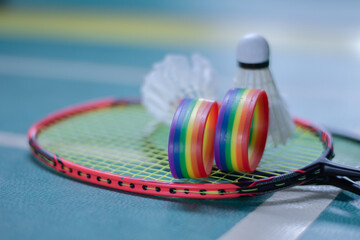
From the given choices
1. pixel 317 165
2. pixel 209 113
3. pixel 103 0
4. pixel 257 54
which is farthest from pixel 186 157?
pixel 103 0

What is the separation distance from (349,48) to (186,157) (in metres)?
2.50

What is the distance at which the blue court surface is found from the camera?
1.45 metres

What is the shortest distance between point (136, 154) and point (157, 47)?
200cm

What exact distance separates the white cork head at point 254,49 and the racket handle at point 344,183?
19.7 inches

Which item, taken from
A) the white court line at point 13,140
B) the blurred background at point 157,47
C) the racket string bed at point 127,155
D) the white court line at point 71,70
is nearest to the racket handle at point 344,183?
the racket string bed at point 127,155

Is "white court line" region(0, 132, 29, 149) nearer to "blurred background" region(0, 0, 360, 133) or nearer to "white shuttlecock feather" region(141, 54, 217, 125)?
"blurred background" region(0, 0, 360, 133)

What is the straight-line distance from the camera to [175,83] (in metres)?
2.10

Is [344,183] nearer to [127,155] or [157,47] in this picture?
[127,155]

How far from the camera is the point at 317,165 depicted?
60.7 inches

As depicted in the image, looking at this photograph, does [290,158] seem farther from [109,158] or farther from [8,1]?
[8,1]

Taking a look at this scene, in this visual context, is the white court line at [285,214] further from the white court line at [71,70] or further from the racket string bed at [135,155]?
the white court line at [71,70]

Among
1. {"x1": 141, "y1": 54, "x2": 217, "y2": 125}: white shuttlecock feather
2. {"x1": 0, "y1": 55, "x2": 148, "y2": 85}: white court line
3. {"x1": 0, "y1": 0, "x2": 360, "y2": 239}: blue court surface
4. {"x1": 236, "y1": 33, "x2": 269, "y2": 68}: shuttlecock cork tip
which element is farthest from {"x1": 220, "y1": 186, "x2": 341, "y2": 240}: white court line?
{"x1": 0, "y1": 55, "x2": 148, "y2": 85}: white court line

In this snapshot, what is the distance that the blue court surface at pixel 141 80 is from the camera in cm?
145

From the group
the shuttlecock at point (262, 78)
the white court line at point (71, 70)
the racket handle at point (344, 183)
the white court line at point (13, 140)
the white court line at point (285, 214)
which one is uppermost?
the shuttlecock at point (262, 78)
